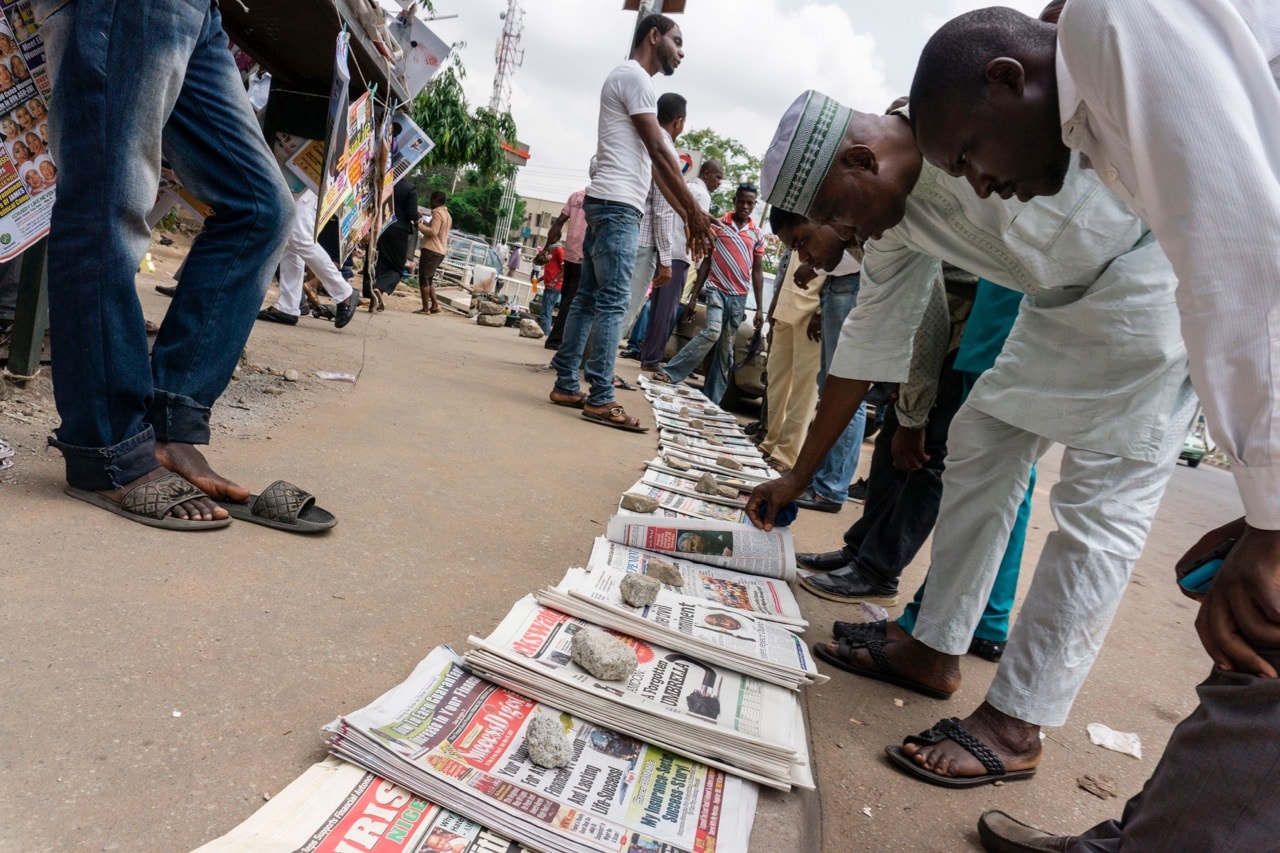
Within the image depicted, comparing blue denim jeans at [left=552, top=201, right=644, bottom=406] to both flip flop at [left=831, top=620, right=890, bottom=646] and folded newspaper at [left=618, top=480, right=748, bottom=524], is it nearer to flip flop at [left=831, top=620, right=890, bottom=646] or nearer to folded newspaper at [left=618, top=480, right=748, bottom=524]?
folded newspaper at [left=618, top=480, right=748, bottom=524]

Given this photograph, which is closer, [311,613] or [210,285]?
[311,613]

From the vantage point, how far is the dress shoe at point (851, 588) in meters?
2.40

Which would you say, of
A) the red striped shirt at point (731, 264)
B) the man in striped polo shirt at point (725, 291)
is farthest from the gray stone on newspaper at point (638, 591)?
the red striped shirt at point (731, 264)

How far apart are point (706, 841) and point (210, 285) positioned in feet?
5.34

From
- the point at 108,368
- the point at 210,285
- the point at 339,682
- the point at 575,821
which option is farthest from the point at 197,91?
the point at 575,821

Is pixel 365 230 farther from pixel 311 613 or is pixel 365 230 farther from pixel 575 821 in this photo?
pixel 575 821

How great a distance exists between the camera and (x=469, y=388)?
4469 mm

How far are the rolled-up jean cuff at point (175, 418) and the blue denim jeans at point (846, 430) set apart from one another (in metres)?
2.32

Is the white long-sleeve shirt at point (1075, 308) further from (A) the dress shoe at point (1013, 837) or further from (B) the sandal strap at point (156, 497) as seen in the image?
(B) the sandal strap at point (156, 497)

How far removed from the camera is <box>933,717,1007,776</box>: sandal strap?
1.49 meters

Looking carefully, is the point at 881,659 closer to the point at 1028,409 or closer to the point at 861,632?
the point at 861,632

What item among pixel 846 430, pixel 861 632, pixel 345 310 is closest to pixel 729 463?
pixel 846 430

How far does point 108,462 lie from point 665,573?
128 cm

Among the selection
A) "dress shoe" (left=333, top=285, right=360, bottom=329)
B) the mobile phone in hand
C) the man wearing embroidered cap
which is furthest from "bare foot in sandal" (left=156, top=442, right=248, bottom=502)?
"dress shoe" (left=333, top=285, right=360, bottom=329)
